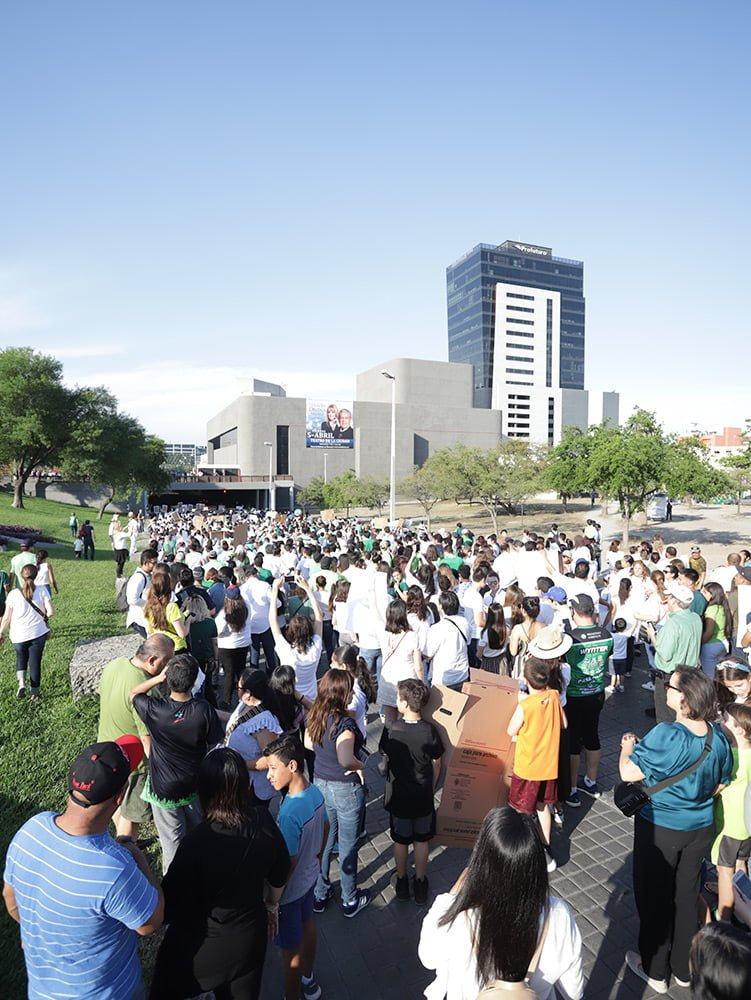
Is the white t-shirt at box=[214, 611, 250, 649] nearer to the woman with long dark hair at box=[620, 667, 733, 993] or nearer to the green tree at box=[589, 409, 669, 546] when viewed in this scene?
the woman with long dark hair at box=[620, 667, 733, 993]

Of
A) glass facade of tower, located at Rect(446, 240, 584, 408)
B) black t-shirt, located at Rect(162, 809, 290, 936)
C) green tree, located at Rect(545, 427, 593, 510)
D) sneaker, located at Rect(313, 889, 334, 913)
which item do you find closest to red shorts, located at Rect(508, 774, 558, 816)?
sneaker, located at Rect(313, 889, 334, 913)

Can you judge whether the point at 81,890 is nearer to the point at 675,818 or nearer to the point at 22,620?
the point at 675,818

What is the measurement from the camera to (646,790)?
10.3ft

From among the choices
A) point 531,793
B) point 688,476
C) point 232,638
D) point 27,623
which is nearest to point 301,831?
point 531,793

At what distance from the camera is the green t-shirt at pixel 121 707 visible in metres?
3.94

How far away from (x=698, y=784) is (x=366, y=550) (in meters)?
12.2

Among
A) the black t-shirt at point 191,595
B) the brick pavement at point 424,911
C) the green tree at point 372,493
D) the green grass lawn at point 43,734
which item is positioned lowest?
the brick pavement at point 424,911

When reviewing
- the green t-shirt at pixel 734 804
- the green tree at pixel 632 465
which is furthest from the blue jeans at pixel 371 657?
the green tree at pixel 632 465

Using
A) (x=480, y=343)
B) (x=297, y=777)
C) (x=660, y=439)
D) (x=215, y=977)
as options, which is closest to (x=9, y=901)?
(x=215, y=977)

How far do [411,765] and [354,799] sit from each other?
43 centimetres

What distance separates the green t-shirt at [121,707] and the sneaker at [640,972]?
131 inches

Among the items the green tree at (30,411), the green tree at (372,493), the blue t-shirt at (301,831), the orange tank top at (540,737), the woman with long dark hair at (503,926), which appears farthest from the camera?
the green tree at (372,493)

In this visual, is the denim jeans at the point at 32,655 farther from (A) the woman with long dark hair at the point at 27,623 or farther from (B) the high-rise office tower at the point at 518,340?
(B) the high-rise office tower at the point at 518,340

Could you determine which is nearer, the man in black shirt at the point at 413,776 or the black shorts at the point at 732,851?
the black shorts at the point at 732,851
